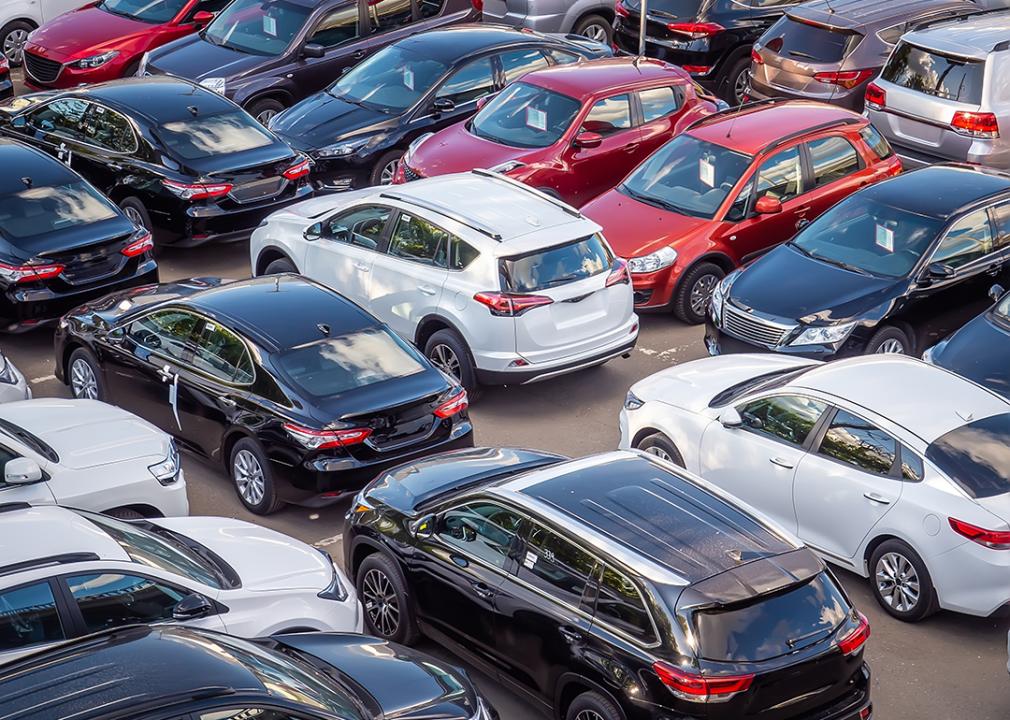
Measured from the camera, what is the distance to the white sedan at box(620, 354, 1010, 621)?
29.8 ft

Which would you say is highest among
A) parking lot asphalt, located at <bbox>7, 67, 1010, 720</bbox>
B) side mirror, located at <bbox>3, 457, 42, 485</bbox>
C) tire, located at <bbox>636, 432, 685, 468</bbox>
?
side mirror, located at <bbox>3, 457, 42, 485</bbox>

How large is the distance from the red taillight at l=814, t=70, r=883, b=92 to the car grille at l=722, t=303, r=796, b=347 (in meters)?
5.82

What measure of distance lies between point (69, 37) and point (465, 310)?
9.64 meters

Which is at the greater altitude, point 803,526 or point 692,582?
point 692,582

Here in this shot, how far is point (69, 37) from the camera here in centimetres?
1927

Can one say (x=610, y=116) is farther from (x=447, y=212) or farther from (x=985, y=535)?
(x=985, y=535)


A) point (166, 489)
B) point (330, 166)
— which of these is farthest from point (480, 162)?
point (166, 489)

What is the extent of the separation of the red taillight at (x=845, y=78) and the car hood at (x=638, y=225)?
4.16 m

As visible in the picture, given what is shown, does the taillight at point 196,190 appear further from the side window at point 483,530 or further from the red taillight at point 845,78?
the red taillight at point 845,78

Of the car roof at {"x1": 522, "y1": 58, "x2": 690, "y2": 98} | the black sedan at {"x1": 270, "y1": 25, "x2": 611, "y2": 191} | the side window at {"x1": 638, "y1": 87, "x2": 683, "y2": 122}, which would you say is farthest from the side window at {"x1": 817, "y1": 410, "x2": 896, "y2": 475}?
the black sedan at {"x1": 270, "y1": 25, "x2": 611, "y2": 191}

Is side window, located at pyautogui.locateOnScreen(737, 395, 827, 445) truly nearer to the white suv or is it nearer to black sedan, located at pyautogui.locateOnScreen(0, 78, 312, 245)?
→ the white suv

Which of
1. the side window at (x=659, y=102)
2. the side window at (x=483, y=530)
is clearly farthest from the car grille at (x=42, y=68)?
the side window at (x=483, y=530)

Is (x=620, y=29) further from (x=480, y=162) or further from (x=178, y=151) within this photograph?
(x=178, y=151)

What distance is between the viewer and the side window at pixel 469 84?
17016 mm
